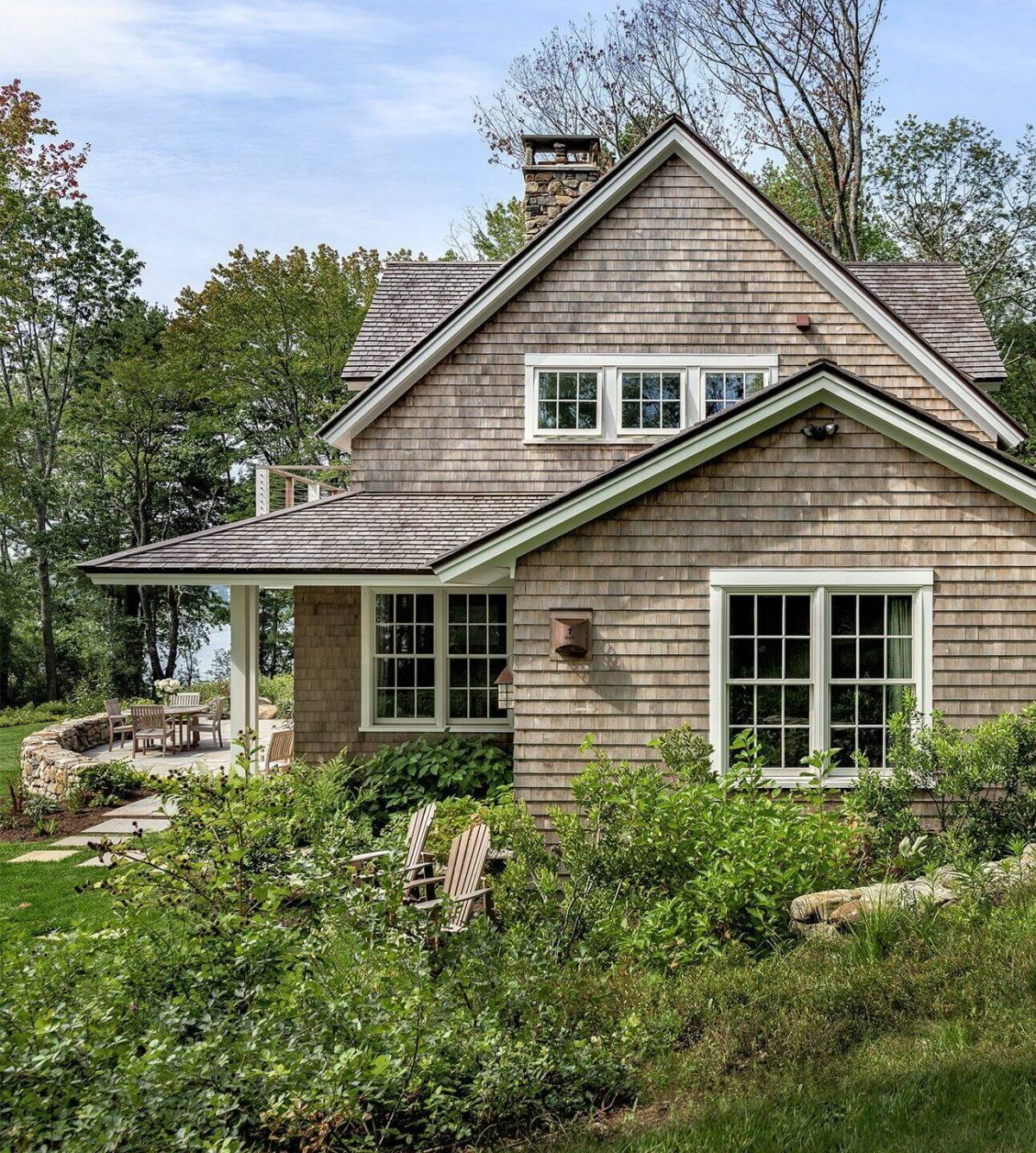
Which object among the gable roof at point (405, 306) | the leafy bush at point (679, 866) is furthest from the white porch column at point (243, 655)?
the leafy bush at point (679, 866)

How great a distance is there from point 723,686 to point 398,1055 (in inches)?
210

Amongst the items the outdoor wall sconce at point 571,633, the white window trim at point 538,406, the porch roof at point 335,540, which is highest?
the white window trim at point 538,406

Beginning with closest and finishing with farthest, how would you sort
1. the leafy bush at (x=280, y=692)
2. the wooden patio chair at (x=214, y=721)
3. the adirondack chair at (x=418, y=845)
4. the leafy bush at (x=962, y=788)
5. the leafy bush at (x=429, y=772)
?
1. the leafy bush at (x=962, y=788)
2. the adirondack chair at (x=418, y=845)
3. the leafy bush at (x=429, y=772)
4. the wooden patio chair at (x=214, y=721)
5. the leafy bush at (x=280, y=692)

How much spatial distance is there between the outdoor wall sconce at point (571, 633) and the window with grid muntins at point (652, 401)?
4.55m

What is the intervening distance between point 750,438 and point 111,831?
807cm

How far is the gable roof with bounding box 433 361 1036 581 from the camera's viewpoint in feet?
27.6

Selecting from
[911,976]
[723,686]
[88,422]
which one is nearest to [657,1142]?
[911,976]

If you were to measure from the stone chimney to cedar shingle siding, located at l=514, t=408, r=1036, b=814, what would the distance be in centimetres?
714

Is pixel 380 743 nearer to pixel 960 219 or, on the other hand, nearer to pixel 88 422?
pixel 88 422

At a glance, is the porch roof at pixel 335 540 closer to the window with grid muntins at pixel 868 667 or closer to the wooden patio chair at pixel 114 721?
the window with grid muntins at pixel 868 667

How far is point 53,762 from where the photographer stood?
13.0 metres

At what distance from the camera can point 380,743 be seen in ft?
37.7

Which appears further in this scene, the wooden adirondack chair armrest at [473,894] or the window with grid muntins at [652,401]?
the window with grid muntins at [652,401]

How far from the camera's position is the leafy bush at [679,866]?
5.94 meters
